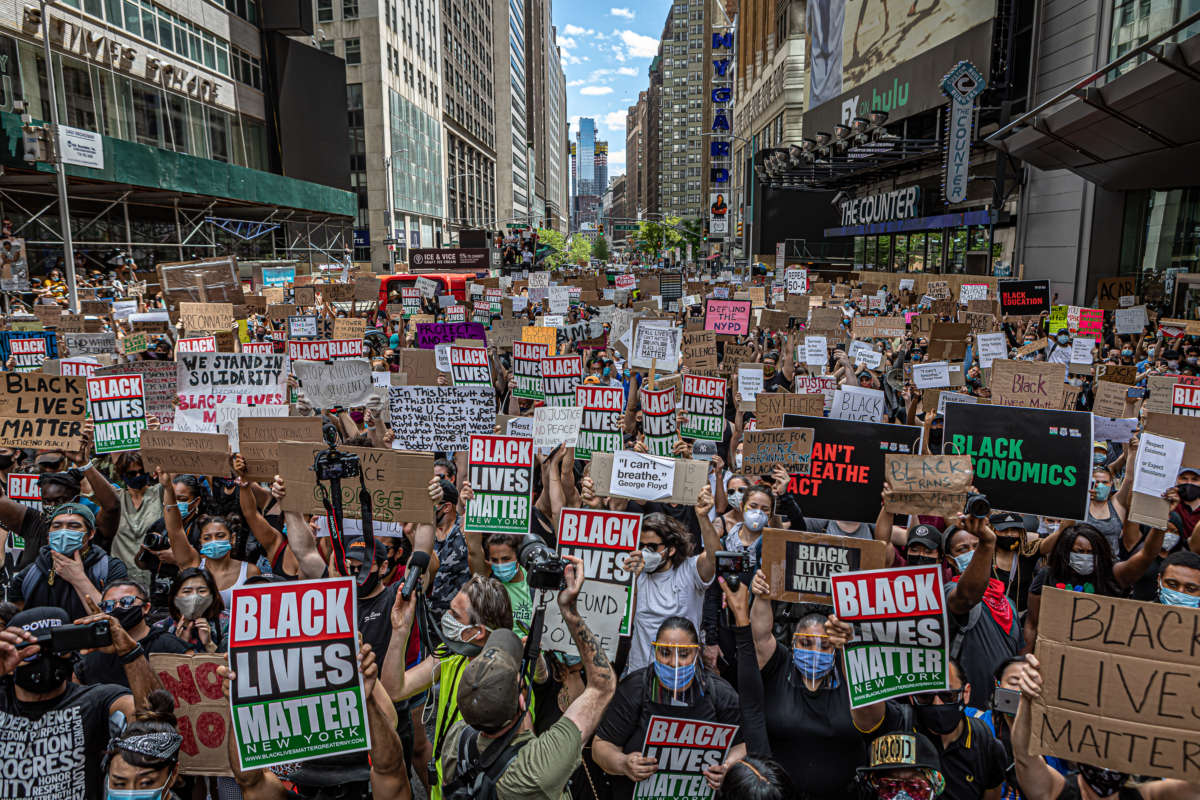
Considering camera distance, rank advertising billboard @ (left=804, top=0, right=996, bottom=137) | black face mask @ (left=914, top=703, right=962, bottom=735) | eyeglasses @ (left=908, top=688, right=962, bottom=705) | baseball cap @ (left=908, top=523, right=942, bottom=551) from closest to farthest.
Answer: black face mask @ (left=914, top=703, right=962, bottom=735), eyeglasses @ (left=908, top=688, right=962, bottom=705), baseball cap @ (left=908, top=523, right=942, bottom=551), advertising billboard @ (left=804, top=0, right=996, bottom=137)

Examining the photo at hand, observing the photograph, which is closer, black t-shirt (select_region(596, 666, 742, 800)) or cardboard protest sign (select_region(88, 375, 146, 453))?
black t-shirt (select_region(596, 666, 742, 800))

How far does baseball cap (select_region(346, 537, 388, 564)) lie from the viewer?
15.7 ft

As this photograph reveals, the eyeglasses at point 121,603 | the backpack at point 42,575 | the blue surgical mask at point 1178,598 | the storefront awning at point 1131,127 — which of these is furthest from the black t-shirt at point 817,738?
the storefront awning at point 1131,127

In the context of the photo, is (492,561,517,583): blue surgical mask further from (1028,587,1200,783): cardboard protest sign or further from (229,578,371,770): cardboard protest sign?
(1028,587,1200,783): cardboard protest sign

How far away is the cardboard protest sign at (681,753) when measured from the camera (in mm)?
3508

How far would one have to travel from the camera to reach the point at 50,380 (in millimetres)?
6461

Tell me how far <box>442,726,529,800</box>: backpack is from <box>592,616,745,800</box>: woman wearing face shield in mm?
821

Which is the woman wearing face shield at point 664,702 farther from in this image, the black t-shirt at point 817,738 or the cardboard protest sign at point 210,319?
the cardboard protest sign at point 210,319

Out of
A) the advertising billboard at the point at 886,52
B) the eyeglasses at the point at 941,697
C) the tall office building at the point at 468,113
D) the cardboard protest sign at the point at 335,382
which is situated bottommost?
the eyeglasses at the point at 941,697

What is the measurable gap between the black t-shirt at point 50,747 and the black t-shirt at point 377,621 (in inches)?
52.1

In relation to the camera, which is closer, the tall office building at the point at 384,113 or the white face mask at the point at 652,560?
the white face mask at the point at 652,560

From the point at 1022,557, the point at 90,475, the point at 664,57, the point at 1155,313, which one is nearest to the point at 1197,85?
the point at 1155,313

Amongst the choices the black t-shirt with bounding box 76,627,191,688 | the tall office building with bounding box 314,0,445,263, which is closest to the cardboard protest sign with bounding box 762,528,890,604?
the black t-shirt with bounding box 76,627,191,688

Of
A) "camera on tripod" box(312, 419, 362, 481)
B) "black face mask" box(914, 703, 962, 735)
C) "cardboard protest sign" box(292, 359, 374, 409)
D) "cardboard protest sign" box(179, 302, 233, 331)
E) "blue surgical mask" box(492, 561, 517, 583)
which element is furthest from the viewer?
"cardboard protest sign" box(179, 302, 233, 331)
